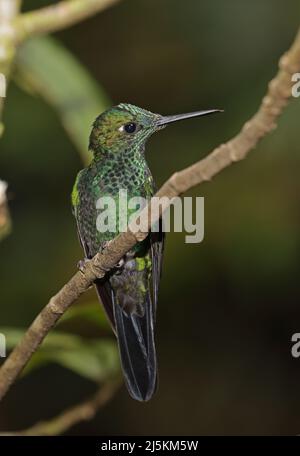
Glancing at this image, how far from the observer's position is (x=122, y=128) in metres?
2.55

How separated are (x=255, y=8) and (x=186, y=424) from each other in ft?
8.51

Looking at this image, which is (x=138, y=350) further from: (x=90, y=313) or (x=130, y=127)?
(x=130, y=127)

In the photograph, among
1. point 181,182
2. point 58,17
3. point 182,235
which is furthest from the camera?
point 182,235

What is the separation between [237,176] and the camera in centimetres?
494

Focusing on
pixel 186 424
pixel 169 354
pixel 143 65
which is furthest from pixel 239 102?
pixel 186 424

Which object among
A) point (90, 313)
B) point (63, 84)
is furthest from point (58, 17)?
point (90, 313)

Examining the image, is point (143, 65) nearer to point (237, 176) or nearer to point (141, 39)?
point (141, 39)

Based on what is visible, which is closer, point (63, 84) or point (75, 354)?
point (63, 84)

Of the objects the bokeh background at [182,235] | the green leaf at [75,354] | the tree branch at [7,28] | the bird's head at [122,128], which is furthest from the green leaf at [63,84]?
the bokeh background at [182,235]

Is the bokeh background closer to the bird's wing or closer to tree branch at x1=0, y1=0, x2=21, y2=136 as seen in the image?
the bird's wing

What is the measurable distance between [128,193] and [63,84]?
1.32 ft

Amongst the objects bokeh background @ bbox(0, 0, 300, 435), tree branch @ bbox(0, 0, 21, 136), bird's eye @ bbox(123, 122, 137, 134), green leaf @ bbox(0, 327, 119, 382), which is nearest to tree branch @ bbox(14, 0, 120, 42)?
tree branch @ bbox(0, 0, 21, 136)

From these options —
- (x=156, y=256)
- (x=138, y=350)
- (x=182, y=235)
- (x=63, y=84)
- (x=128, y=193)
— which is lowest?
(x=138, y=350)

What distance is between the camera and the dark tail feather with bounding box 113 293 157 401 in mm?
2432
